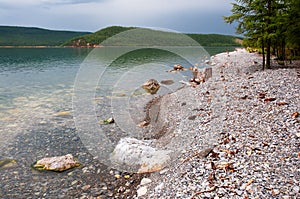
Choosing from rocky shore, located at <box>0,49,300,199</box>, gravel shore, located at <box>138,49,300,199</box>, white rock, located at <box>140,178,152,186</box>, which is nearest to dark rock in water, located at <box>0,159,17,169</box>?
rocky shore, located at <box>0,49,300,199</box>

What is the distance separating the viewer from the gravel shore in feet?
19.3

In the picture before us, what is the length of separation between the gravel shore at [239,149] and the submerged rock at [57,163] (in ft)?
11.8

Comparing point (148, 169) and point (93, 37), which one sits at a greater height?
point (93, 37)

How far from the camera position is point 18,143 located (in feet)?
39.8

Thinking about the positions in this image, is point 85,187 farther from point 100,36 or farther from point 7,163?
point 100,36

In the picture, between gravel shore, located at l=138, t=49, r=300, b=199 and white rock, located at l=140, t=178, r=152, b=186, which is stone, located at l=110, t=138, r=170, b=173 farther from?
white rock, located at l=140, t=178, r=152, b=186

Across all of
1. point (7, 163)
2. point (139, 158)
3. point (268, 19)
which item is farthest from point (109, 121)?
point (268, 19)

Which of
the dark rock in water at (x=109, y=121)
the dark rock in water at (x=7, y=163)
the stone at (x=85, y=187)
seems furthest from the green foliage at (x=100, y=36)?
the stone at (x=85, y=187)

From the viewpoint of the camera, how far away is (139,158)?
9.09m

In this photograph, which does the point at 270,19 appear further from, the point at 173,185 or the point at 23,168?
the point at 23,168

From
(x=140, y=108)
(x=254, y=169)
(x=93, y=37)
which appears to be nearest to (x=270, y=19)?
(x=140, y=108)

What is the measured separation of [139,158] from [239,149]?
372 cm

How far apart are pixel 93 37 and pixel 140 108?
12988cm

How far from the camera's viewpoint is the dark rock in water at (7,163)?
32.3 ft
